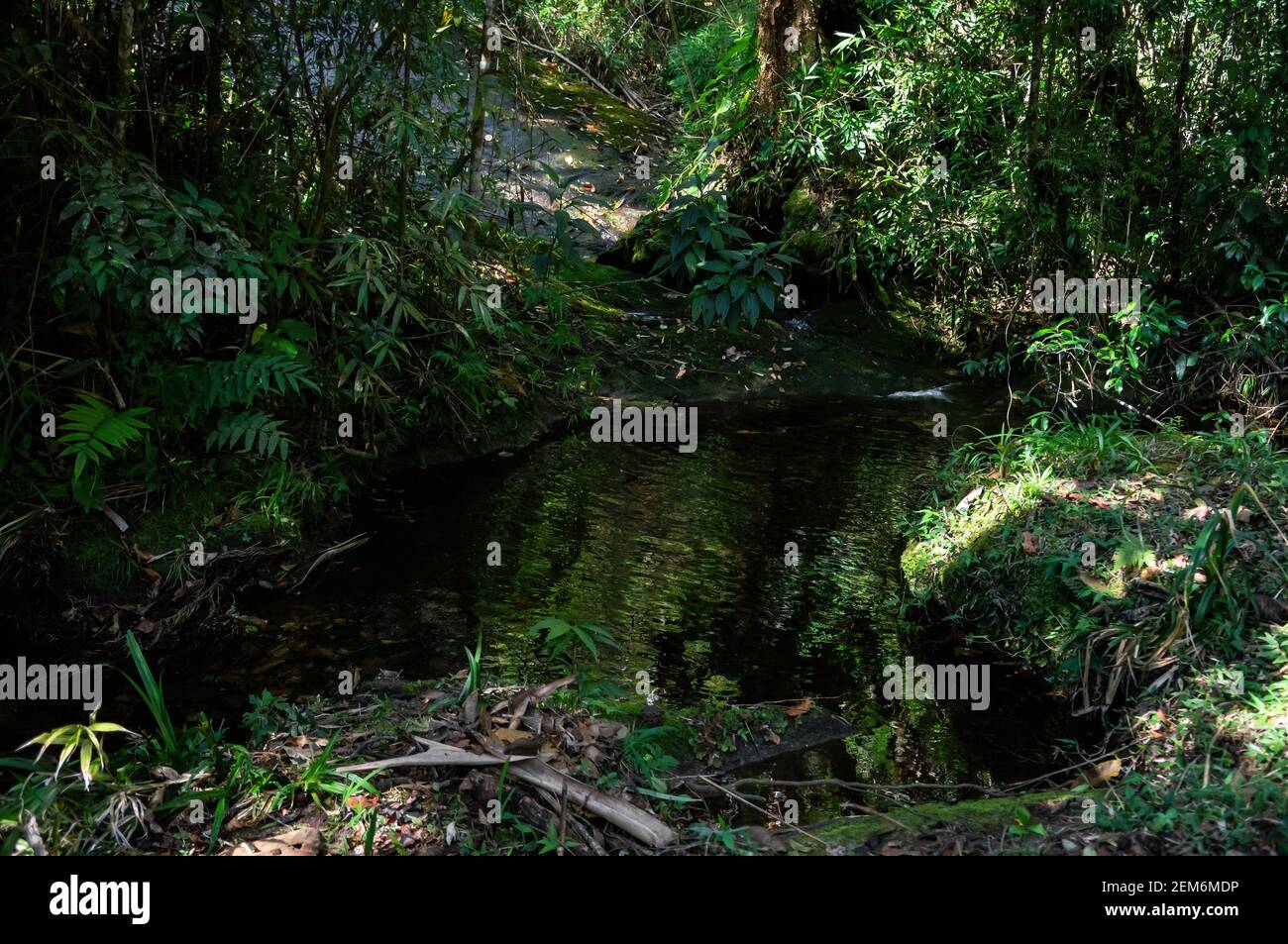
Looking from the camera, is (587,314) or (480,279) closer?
(480,279)

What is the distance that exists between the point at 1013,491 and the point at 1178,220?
3.91m

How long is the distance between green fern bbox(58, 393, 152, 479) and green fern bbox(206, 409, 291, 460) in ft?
1.43

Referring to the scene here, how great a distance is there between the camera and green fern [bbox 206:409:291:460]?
5.21m

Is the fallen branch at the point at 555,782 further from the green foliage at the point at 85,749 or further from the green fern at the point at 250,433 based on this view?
the green fern at the point at 250,433

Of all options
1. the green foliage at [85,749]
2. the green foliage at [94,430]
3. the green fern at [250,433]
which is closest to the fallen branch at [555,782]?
the green foliage at [85,749]

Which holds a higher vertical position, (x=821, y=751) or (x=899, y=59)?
(x=899, y=59)

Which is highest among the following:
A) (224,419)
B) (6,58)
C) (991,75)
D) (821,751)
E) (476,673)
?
(991,75)

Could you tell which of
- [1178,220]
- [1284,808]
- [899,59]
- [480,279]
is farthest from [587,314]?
[1284,808]

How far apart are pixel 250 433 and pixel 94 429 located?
28.1 inches

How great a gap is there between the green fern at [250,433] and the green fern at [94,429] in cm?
43

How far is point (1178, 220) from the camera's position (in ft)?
25.5

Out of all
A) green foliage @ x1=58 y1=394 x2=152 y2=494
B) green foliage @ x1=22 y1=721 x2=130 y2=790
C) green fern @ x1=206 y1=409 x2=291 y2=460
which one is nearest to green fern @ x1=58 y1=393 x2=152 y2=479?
green foliage @ x1=58 y1=394 x2=152 y2=494

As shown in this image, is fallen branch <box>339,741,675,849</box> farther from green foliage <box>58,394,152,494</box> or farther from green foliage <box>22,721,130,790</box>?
green foliage <box>58,394,152,494</box>

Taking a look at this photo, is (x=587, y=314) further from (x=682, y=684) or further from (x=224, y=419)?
(x=682, y=684)
